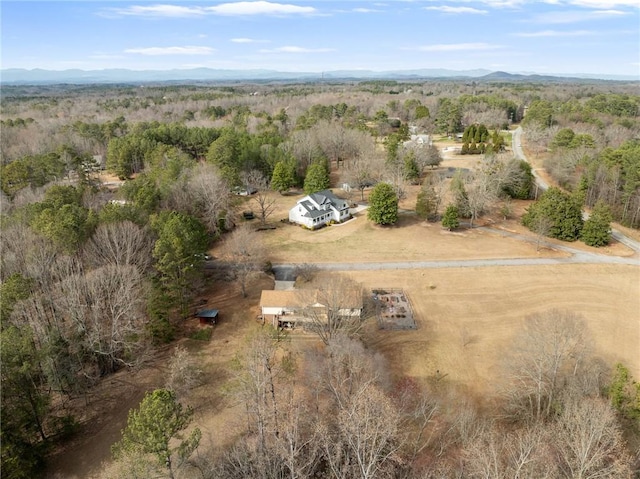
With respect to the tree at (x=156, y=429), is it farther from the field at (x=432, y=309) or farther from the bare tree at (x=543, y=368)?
the bare tree at (x=543, y=368)

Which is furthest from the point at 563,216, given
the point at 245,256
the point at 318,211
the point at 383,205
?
the point at 245,256

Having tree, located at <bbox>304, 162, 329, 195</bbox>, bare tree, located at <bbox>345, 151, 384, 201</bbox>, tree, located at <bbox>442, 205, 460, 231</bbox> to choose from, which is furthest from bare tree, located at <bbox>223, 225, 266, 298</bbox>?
bare tree, located at <bbox>345, 151, 384, 201</bbox>

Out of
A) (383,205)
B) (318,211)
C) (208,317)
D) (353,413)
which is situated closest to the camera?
(353,413)

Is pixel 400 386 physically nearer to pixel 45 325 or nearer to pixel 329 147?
pixel 45 325

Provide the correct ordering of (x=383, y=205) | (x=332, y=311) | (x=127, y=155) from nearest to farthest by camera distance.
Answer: (x=332, y=311), (x=383, y=205), (x=127, y=155)

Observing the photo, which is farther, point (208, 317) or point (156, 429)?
point (208, 317)

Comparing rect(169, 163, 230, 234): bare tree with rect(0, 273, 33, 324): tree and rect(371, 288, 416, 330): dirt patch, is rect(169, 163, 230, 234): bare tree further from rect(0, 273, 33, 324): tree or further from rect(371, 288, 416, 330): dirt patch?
rect(0, 273, 33, 324): tree

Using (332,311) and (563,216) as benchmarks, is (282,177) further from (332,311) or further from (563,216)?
(332,311)

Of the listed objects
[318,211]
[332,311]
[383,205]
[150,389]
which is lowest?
[150,389]
